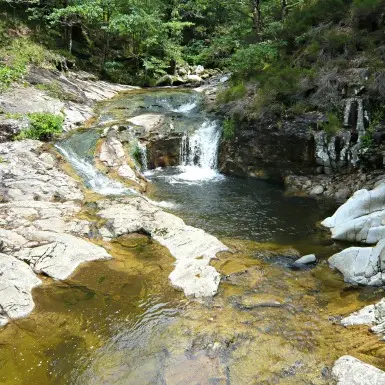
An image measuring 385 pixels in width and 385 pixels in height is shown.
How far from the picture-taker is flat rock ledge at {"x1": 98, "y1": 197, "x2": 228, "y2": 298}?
21.3 ft

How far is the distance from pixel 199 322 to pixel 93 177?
7877 mm

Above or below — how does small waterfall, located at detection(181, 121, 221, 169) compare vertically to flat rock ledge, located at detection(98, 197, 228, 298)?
above

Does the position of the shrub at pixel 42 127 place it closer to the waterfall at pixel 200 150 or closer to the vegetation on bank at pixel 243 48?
the vegetation on bank at pixel 243 48

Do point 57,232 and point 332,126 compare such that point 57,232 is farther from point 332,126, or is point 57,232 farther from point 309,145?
point 332,126

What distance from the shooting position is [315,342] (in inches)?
197

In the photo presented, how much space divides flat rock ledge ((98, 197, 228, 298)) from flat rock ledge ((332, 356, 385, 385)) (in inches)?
90.5

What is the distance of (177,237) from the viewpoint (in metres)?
8.12

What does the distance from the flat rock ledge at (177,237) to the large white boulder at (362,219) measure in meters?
2.98

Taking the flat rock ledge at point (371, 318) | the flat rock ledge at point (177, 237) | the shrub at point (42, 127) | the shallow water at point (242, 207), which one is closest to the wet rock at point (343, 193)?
the shallow water at point (242, 207)

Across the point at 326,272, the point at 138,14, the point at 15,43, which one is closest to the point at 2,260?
the point at 326,272

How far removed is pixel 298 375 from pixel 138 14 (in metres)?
22.1

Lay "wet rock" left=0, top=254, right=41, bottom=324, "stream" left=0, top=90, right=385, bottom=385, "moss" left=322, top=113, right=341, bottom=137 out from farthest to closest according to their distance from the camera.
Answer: "moss" left=322, top=113, right=341, bottom=137 < "wet rock" left=0, top=254, right=41, bottom=324 < "stream" left=0, top=90, right=385, bottom=385

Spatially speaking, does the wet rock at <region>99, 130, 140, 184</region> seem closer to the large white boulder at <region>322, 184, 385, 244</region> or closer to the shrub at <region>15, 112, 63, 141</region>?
the shrub at <region>15, 112, 63, 141</region>

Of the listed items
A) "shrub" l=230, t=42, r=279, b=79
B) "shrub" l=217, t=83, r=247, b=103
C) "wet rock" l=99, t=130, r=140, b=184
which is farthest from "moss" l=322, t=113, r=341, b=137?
"wet rock" l=99, t=130, r=140, b=184
